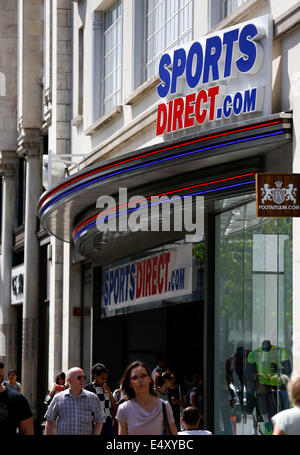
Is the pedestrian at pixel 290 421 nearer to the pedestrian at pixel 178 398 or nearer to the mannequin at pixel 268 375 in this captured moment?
the mannequin at pixel 268 375

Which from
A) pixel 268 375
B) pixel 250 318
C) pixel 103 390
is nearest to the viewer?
pixel 103 390

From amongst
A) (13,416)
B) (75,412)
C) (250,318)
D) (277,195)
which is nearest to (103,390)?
(75,412)

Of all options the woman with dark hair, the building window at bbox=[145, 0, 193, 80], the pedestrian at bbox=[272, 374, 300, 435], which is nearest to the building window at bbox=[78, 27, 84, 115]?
the building window at bbox=[145, 0, 193, 80]

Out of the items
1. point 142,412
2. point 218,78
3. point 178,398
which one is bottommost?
point 178,398

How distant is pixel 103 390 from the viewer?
13.9 metres

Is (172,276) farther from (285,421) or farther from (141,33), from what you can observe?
(285,421)

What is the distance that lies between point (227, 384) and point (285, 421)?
887cm

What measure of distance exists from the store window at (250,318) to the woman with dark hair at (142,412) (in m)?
5.28

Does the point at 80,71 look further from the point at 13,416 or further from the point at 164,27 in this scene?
the point at 13,416

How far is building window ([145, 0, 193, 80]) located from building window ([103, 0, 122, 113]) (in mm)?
1794

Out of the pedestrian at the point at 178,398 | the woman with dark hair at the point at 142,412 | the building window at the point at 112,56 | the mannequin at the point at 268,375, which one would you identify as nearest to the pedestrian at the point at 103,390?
the mannequin at the point at 268,375

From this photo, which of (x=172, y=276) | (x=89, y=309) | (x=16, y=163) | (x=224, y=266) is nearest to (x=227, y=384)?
(x=224, y=266)

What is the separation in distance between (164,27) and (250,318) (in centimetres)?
674
